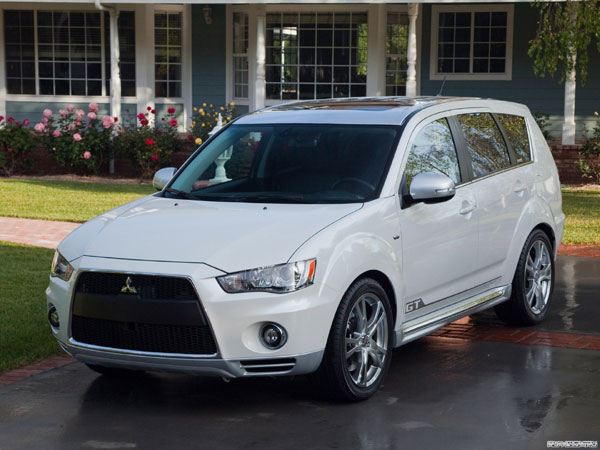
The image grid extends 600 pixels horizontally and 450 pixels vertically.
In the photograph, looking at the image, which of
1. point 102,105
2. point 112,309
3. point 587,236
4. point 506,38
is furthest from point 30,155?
point 112,309

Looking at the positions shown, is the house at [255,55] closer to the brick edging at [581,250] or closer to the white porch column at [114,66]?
the white porch column at [114,66]

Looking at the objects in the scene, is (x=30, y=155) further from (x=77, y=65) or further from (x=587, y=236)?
(x=587, y=236)

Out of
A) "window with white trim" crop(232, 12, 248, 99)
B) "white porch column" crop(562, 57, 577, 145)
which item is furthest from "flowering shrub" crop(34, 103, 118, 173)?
"white porch column" crop(562, 57, 577, 145)

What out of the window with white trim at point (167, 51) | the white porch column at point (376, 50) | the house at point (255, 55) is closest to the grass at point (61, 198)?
the house at point (255, 55)

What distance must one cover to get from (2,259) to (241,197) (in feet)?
17.4

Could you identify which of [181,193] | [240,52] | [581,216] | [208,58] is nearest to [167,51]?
[208,58]

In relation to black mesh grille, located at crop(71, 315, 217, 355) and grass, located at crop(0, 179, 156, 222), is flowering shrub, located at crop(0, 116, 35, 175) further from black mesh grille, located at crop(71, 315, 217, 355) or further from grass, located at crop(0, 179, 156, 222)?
black mesh grille, located at crop(71, 315, 217, 355)

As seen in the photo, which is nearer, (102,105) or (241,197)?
(241,197)

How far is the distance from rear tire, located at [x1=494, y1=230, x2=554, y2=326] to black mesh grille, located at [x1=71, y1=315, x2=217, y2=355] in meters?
3.19

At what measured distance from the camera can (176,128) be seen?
2219 centimetres

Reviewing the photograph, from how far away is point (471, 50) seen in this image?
22359mm

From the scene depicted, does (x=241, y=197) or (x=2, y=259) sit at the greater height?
(x=241, y=197)

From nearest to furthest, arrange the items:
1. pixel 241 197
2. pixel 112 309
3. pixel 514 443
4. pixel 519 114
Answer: pixel 514 443 < pixel 112 309 < pixel 241 197 < pixel 519 114

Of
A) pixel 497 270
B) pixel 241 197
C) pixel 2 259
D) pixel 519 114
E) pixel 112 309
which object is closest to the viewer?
pixel 112 309
